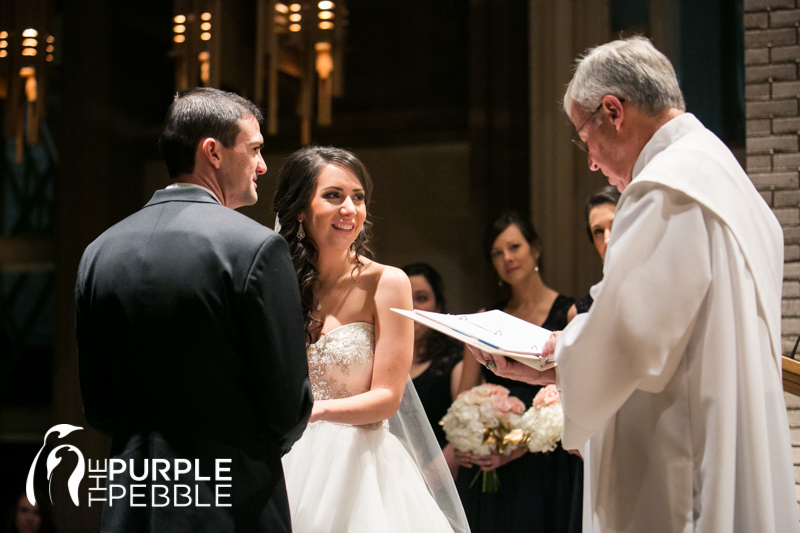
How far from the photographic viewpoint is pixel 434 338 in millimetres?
4094

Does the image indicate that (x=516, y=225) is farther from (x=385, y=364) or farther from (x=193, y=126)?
(x=193, y=126)

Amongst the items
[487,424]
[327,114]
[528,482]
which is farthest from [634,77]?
[327,114]

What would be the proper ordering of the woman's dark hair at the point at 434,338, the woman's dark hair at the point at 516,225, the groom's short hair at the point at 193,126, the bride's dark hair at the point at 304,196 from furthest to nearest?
the woman's dark hair at the point at 434,338 < the woman's dark hair at the point at 516,225 < the bride's dark hair at the point at 304,196 < the groom's short hair at the point at 193,126

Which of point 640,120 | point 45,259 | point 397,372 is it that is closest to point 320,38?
point 45,259

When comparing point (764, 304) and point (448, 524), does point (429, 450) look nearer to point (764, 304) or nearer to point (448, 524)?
point (448, 524)

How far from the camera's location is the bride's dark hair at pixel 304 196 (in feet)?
8.33

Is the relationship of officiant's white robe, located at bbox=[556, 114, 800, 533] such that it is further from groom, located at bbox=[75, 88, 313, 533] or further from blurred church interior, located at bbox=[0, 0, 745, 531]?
blurred church interior, located at bbox=[0, 0, 745, 531]

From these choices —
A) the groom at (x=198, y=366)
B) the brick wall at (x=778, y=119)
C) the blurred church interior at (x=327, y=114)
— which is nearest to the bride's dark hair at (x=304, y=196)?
the groom at (x=198, y=366)

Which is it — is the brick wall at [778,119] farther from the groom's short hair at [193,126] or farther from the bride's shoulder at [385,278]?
the groom's short hair at [193,126]

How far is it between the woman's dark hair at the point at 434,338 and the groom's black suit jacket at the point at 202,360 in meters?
2.33

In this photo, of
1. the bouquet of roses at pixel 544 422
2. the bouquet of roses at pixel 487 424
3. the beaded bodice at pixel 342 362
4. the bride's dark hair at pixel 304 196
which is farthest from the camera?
the bouquet of roses at pixel 487 424

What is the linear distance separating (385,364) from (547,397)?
1.09 m

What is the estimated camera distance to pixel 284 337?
5.65 feet

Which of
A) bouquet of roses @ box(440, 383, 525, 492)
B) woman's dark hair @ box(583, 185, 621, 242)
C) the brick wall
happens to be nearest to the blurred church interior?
the brick wall
